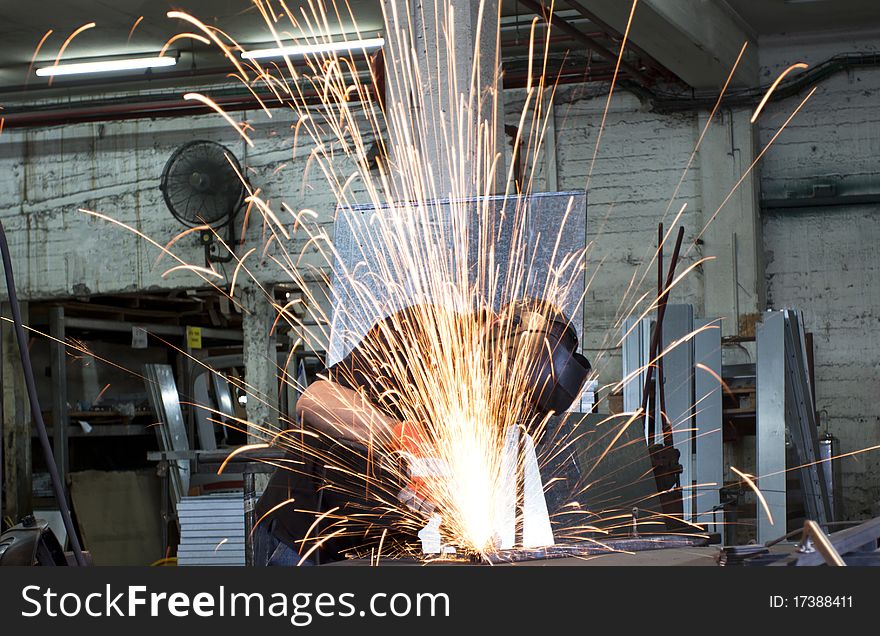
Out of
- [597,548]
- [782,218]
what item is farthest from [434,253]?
[782,218]

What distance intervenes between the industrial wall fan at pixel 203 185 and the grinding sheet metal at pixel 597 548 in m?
5.31

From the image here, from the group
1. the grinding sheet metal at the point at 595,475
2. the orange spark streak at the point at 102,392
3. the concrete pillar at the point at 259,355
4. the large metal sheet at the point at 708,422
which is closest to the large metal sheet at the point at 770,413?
the large metal sheet at the point at 708,422

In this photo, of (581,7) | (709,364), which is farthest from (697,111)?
(709,364)

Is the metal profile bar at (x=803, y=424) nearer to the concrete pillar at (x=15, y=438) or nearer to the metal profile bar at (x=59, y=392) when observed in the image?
the metal profile bar at (x=59, y=392)

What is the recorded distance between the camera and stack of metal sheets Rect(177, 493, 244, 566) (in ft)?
15.0

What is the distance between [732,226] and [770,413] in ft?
9.40

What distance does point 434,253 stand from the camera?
2.90 metres

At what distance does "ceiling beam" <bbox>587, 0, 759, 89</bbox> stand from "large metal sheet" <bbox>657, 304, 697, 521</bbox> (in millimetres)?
1713

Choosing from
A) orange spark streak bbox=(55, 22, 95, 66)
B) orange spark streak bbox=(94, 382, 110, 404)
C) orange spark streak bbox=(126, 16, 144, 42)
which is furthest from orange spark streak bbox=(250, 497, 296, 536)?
orange spark streak bbox=(94, 382, 110, 404)

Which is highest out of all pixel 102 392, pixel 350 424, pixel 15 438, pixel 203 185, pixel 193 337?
pixel 203 185

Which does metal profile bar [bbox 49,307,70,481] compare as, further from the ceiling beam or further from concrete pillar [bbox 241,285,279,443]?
the ceiling beam

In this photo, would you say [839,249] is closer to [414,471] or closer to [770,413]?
[770,413]

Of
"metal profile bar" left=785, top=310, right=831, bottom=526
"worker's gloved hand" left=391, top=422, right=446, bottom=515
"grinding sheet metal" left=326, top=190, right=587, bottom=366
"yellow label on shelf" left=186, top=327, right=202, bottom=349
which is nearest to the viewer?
"worker's gloved hand" left=391, top=422, right=446, bottom=515

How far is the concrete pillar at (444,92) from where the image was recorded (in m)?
3.57
